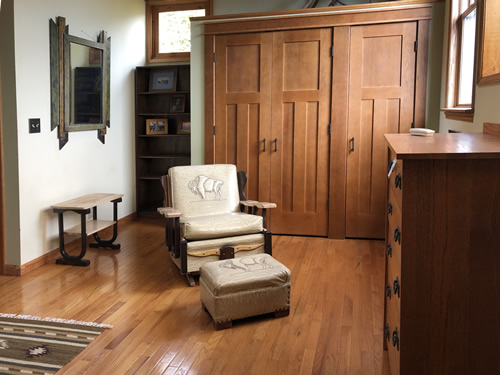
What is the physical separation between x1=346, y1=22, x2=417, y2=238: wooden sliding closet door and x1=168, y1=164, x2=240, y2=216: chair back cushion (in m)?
1.28

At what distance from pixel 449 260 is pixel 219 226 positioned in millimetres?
2299

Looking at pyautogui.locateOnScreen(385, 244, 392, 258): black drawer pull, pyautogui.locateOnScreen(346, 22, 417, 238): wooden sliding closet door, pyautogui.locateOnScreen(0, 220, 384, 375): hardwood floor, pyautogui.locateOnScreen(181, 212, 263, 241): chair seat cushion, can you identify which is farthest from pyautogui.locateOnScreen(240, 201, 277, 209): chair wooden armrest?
pyautogui.locateOnScreen(385, 244, 392, 258): black drawer pull

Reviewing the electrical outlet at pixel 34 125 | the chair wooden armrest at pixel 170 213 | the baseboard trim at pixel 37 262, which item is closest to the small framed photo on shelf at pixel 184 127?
the baseboard trim at pixel 37 262

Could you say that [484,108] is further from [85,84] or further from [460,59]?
[85,84]

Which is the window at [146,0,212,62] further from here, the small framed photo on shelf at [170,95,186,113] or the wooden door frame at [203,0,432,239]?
the wooden door frame at [203,0,432,239]

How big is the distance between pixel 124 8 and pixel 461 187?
15.9ft

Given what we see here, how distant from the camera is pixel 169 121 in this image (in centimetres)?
598

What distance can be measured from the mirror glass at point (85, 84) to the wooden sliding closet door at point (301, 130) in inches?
68.7

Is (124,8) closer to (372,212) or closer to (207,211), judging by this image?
(207,211)

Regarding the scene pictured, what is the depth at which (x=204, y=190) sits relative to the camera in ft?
13.3

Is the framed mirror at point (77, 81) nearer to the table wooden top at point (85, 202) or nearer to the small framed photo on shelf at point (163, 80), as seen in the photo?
the table wooden top at point (85, 202)

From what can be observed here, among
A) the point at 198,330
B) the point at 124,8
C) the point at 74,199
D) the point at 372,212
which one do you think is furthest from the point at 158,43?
the point at 198,330

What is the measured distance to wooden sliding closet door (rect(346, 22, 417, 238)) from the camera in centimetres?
450

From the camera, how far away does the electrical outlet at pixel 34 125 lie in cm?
386
